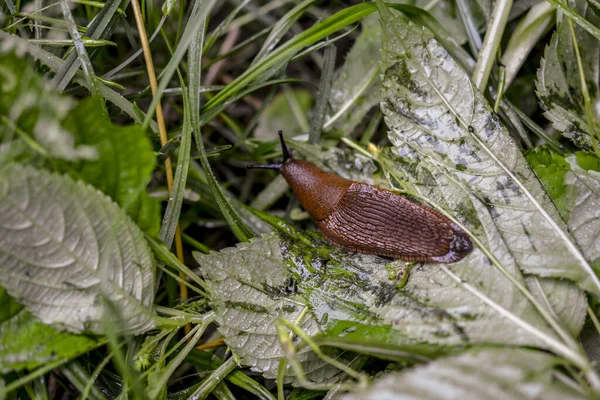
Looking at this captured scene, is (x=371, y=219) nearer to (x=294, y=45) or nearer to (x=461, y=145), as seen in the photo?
(x=461, y=145)

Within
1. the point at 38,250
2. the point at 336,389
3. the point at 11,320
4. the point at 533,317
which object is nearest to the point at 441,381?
the point at 533,317

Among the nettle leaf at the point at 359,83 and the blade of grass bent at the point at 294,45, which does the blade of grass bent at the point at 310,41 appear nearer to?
the blade of grass bent at the point at 294,45

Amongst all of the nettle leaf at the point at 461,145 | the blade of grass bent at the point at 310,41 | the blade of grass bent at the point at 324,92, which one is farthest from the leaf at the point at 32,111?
the nettle leaf at the point at 461,145

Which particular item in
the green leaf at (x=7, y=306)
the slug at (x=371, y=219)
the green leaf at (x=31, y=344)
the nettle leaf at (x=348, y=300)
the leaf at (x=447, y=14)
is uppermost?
the leaf at (x=447, y=14)

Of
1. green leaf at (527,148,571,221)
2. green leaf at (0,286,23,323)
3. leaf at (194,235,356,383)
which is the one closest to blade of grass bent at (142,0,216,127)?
leaf at (194,235,356,383)

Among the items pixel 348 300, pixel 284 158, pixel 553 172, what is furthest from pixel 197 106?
pixel 553 172

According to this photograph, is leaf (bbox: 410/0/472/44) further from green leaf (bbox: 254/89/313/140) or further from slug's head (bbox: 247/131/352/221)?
slug's head (bbox: 247/131/352/221)

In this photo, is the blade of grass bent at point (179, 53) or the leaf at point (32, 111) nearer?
the leaf at point (32, 111)
